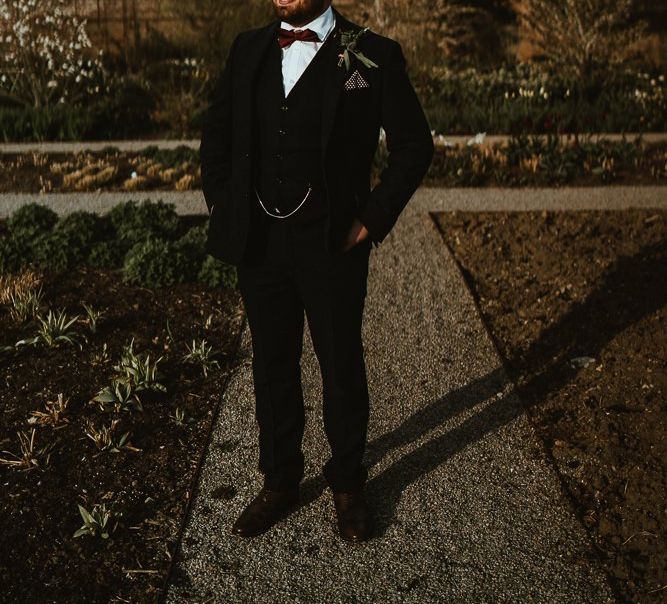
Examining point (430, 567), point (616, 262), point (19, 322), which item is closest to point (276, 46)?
point (430, 567)

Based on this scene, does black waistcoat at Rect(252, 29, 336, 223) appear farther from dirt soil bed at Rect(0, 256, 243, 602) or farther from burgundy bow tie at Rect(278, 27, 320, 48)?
dirt soil bed at Rect(0, 256, 243, 602)

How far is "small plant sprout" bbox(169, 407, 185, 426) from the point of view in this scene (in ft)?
13.5

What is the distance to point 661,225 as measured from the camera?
22.4ft

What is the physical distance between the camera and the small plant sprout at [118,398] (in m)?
4.20

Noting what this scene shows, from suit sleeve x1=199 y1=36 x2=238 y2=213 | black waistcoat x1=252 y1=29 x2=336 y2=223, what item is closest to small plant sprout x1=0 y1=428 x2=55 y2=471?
suit sleeve x1=199 y1=36 x2=238 y2=213

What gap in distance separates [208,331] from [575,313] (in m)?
2.17

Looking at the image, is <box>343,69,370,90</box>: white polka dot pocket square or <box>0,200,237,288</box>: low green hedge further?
<box>0,200,237,288</box>: low green hedge

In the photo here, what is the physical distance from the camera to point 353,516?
3.33 m

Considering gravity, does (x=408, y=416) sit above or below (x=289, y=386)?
below

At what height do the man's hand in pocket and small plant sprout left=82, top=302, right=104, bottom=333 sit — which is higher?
the man's hand in pocket

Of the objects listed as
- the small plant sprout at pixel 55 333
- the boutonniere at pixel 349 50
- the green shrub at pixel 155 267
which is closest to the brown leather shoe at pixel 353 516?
the boutonniere at pixel 349 50

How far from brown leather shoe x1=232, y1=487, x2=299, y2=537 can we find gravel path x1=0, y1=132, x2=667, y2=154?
6.38 metres

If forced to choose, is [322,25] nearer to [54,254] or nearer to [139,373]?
[139,373]

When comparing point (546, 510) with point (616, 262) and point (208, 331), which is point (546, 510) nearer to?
point (208, 331)
